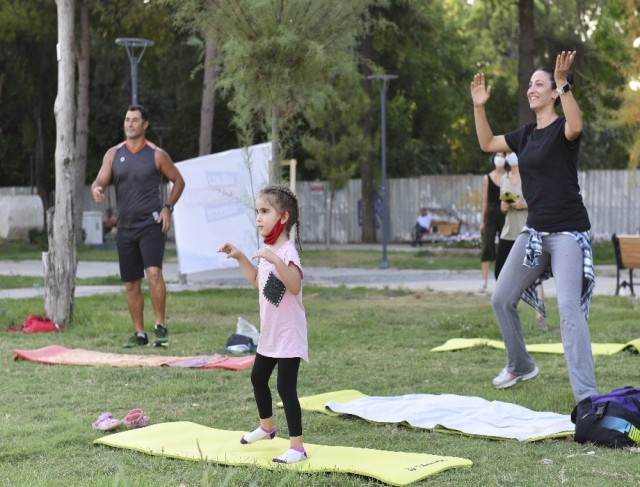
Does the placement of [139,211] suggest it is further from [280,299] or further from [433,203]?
[433,203]

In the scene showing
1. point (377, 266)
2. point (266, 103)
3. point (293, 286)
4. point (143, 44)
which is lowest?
point (377, 266)

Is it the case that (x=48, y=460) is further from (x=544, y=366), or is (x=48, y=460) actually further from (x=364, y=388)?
(x=544, y=366)

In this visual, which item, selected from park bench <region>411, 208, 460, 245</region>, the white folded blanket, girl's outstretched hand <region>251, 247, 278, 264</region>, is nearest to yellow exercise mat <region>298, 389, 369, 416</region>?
the white folded blanket

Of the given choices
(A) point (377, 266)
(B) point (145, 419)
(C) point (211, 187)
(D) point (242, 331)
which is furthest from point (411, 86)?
(B) point (145, 419)

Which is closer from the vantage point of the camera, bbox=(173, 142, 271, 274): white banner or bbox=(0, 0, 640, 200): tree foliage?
bbox=(0, 0, 640, 200): tree foliage

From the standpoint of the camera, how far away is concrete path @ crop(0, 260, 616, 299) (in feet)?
59.0

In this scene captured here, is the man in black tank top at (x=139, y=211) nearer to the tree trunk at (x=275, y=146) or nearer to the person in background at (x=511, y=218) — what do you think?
the person in background at (x=511, y=218)

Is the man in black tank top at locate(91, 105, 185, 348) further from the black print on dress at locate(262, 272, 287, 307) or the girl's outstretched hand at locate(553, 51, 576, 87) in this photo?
the black print on dress at locate(262, 272, 287, 307)

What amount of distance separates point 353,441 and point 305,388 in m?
1.92

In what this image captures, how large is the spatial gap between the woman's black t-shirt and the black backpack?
4.19 ft

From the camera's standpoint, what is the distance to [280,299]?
19.4 feet

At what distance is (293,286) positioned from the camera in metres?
5.84

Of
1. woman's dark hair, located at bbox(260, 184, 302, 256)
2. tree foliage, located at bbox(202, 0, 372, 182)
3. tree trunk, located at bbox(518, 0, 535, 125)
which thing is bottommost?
woman's dark hair, located at bbox(260, 184, 302, 256)

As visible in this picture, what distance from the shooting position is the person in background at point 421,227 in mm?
36531
